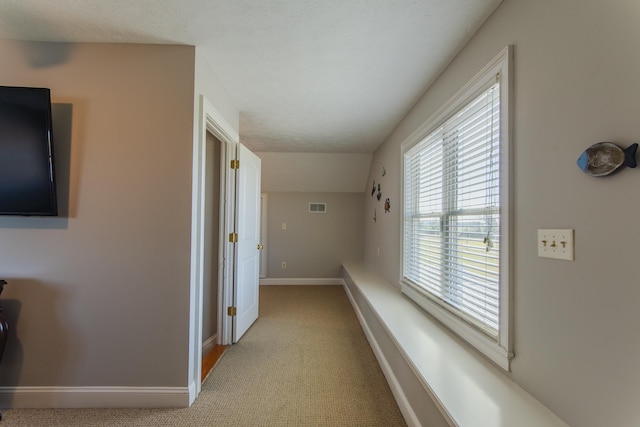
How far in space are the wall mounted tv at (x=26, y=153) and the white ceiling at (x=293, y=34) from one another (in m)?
0.44

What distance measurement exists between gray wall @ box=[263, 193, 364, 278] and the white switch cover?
14.2 feet

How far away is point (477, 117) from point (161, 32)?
187 cm

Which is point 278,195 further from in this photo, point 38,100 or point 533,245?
point 533,245

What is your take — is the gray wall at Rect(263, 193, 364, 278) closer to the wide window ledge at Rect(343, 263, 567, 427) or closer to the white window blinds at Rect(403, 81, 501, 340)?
the white window blinds at Rect(403, 81, 501, 340)

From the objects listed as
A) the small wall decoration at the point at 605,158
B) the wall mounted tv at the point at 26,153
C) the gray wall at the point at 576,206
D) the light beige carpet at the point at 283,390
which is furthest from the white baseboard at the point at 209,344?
the small wall decoration at the point at 605,158

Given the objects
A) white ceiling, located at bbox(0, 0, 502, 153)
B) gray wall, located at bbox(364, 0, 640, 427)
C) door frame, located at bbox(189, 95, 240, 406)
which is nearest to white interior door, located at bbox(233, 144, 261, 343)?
door frame, located at bbox(189, 95, 240, 406)

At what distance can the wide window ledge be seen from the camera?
1050 mm

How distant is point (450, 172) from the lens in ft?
6.36

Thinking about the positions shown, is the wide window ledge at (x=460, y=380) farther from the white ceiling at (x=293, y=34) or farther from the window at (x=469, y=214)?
the white ceiling at (x=293, y=34)

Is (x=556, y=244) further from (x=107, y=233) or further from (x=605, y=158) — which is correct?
(x=107, y=233)

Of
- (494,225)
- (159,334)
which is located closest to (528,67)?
(494,225)

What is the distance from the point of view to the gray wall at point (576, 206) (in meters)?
0.82

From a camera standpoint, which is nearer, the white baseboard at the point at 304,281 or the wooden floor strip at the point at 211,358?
the wooden floor strip at the point at 211,358

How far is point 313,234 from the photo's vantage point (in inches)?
213
